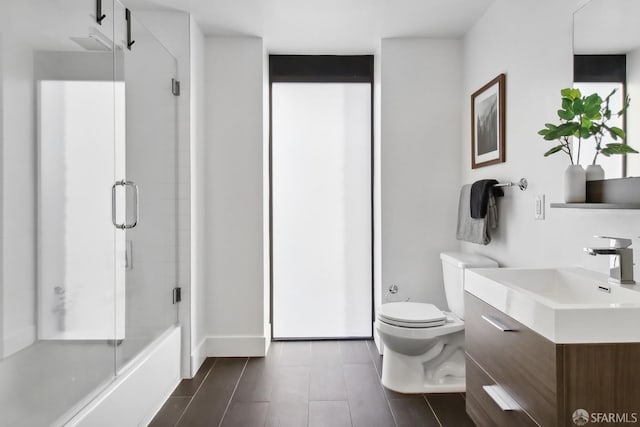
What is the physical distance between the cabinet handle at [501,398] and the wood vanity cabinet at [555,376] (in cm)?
2

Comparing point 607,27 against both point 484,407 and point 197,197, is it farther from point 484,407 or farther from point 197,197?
point 197,197

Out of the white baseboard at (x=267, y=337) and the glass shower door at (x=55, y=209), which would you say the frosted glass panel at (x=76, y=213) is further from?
the white baseboard at (x=267, y=337)

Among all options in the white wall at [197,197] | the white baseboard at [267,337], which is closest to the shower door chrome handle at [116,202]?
the white wall at [197,197]

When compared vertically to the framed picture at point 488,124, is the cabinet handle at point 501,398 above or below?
below

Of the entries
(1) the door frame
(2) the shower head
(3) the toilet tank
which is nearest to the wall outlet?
Result: (3) the toilet tank

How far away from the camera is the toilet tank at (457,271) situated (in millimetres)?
2416

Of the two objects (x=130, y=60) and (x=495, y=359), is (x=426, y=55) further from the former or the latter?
(x=495, y=359)

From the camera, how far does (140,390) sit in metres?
2.00

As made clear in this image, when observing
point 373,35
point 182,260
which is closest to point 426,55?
point 373,35

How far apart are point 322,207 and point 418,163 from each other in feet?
2.71

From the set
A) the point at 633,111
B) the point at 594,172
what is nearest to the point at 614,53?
the point at 633,111

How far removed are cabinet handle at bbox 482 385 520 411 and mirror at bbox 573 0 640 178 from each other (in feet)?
2.87

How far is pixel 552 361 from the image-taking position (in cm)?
116

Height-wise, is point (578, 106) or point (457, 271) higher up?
point (578, 106)
